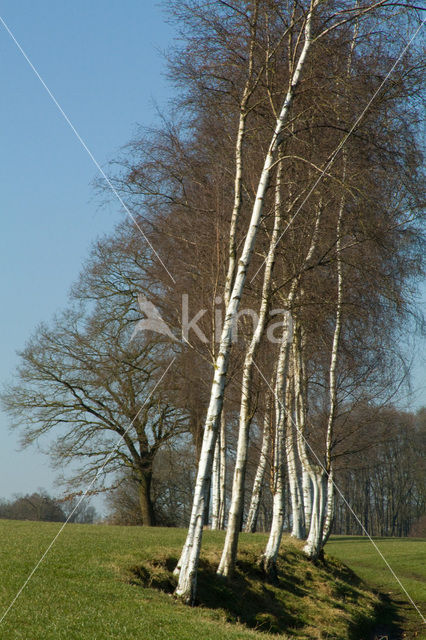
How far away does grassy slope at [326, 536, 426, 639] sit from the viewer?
48.5 feet

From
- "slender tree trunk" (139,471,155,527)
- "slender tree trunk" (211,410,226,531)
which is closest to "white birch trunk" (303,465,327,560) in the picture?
"slender tree trunk" (211,410,226,531)

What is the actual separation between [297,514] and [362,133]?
1312 cm

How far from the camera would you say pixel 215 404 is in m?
11.2

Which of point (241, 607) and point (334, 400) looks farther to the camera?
point (334, 400)

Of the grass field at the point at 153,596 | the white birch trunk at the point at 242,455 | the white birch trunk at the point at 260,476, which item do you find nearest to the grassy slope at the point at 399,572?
the grass field at the point at 153,596

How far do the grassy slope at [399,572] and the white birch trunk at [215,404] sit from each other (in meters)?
5.11

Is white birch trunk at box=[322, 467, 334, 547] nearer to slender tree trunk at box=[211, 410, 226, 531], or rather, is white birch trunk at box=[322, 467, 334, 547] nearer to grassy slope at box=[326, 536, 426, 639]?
grassy slope at box=[326, 536, 426, 639]

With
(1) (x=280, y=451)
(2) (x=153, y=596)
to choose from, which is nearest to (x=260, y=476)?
(1) (x=280, y=451)

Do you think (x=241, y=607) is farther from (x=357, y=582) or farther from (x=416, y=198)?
(x=416, y=198)

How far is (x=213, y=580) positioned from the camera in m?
11.8

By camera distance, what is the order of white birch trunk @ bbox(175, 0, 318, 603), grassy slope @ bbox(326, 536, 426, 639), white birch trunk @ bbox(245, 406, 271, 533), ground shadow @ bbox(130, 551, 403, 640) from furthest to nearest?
1. white birch trunk @ bbox(245, 406, 271, 533)
2. grassy slope @ bbox(326, 536, 426, 639)
3. ground shadow @ bbox(130, 551, 403, 640)
4. white birch trunk @ bbox(175, 0, 318, 603)

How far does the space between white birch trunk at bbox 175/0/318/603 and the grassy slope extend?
511 cm

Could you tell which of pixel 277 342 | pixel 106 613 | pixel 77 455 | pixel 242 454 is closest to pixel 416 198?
pixel 277 342

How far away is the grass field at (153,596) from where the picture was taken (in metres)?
7.79
